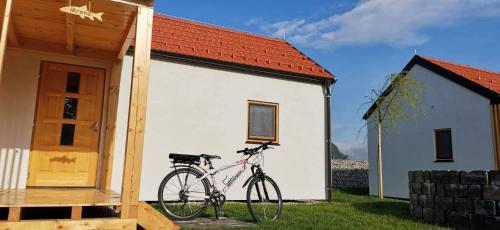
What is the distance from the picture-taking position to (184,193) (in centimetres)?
536

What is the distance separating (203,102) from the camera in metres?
8.58

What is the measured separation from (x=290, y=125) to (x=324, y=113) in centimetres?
115

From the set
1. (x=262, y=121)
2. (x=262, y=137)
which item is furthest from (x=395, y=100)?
(x=262, y=137)

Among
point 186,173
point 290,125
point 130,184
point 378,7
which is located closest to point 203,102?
point 290,125

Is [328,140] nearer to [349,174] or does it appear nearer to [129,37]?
[129,37]

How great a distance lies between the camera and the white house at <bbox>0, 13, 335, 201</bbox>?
6.18 m

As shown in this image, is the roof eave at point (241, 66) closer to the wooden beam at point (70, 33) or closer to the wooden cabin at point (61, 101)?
the wooden cabin at point (61, 101)

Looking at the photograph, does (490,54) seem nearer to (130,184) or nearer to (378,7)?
(378,7)

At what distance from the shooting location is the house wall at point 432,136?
11.5 metres

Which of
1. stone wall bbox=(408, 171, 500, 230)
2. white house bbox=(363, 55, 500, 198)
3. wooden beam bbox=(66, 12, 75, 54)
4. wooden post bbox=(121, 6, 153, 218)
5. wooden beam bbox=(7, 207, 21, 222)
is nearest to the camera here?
wooden beam bbox=(7, 207, 21, 222)

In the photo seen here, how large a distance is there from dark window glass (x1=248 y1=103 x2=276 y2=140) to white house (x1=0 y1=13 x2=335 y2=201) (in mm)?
26

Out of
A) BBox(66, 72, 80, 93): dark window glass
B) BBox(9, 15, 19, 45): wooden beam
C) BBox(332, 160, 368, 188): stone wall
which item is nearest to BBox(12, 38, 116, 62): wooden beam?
BBox(9, 15, 19, 45): wooden beam

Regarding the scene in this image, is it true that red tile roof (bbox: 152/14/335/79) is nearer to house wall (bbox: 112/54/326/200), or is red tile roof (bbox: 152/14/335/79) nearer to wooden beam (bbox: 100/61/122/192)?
house wall (bbox: 112/54/326/200)

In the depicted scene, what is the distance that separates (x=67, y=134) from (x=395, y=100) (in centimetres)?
1026
